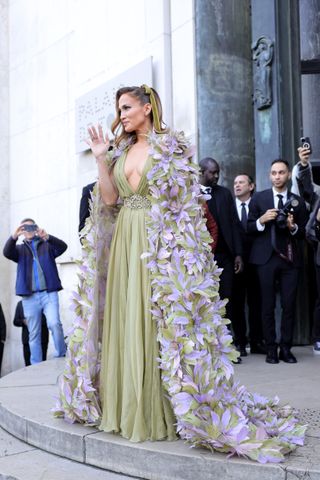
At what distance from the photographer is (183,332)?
326cm

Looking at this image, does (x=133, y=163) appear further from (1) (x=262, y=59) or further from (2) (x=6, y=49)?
(2) (x=6, y=49)

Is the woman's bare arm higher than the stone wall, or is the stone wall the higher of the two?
the stone wall

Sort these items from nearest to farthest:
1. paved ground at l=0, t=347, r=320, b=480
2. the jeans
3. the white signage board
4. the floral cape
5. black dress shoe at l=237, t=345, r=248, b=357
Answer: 1. paved ground at l=0, t=347, r=320, b=480
2. the floral cape
3. black dress shoe at l=237, t=345, r=248, b=357
4. the jeans
5. the white signage board

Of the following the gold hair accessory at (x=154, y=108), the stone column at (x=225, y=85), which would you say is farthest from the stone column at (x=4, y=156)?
the gold hair accessory at (x=154, y=108)

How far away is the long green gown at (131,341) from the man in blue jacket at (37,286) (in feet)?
13.3

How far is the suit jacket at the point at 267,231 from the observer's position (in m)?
5.98

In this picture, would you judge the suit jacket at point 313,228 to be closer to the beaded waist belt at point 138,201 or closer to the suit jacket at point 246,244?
the suit jacket at point 246,244

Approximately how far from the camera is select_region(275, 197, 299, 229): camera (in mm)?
5840

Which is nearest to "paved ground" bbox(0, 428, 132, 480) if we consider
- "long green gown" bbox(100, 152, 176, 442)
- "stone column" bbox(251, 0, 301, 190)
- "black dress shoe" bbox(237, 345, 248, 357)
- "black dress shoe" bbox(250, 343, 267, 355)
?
"long green gown" bbox(100, 152, 176, 442)

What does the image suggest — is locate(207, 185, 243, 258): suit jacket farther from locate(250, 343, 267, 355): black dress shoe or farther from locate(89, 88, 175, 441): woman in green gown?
locate(89, 88, 175, 441): woman in green gown

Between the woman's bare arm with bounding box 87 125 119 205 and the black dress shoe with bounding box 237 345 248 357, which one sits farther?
the black dress shoe with bounding box 237 345 248 357

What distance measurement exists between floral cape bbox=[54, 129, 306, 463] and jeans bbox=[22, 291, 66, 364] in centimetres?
381

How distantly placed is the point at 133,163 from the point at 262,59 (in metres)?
4.25

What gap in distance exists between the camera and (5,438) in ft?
13.2
